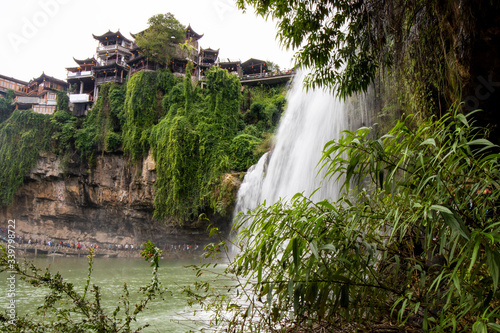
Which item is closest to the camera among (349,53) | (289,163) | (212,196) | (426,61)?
(426,61)

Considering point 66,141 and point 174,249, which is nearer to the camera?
point 174,249

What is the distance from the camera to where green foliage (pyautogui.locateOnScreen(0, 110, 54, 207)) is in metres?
22.6

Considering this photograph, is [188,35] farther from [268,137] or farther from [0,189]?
[0,189]

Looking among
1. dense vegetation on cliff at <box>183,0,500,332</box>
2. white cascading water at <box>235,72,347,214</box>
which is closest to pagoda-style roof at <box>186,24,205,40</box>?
white cascading water at <box>235,72,347,214</box>

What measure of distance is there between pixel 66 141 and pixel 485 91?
2556 cm

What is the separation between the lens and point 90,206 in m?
22.8

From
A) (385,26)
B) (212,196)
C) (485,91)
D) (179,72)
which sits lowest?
(212,196)

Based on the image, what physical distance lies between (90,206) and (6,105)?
45.0 ft

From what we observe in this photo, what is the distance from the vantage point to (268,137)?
57.4ft

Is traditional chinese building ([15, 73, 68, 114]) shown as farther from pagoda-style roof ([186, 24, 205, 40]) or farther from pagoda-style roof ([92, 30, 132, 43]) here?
pagoda-style roof ([186, 24, 205, 40])

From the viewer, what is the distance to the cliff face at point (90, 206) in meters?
20.7

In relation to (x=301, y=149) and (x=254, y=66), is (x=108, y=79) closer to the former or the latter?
(x=254, y=66)

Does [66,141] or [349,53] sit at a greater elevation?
[66,141]

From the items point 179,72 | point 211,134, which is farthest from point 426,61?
point 179,72
